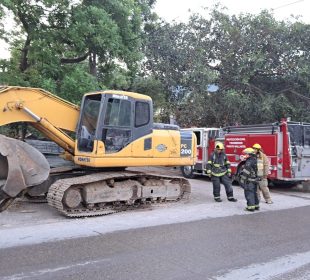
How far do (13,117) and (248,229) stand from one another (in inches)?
211

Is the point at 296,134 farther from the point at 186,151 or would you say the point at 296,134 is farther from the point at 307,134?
the point at 186,151

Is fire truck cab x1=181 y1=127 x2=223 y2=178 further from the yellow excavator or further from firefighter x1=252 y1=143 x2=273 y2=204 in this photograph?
the yellow excavator

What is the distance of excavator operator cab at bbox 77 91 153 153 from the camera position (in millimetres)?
9641

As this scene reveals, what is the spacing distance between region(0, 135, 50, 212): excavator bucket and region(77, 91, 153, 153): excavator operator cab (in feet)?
4.38

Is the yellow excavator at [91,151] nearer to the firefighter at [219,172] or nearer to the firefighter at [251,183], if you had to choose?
the firefighter at [219,172]

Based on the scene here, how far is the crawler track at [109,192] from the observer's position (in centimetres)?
913

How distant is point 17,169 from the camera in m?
8.36

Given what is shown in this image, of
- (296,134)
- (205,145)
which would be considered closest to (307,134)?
(296,134)

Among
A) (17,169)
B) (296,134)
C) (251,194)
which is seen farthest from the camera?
(296,134)

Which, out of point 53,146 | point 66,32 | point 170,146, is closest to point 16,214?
point 53,146

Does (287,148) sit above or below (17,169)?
above

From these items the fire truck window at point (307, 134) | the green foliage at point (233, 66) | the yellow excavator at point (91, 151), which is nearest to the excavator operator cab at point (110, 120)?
the yellow excavator at point (91, 151)

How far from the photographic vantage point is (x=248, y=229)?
8.27 metres

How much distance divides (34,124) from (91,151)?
4.65ft
